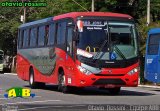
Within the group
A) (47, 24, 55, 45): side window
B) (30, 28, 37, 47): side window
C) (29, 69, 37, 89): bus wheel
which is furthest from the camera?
(29, 69, 37, 89): bus wheel

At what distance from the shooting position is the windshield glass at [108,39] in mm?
21031

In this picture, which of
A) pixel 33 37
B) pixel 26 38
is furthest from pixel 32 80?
pixel 26 38

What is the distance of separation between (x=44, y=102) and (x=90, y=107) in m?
2.40

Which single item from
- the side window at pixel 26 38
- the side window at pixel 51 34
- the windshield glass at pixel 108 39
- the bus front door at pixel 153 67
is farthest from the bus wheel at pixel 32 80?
the windshield glass at pixel 108 39

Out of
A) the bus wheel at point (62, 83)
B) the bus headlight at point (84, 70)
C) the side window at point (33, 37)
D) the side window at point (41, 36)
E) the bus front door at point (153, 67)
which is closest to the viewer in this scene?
the bus headlight at point (84, 70)

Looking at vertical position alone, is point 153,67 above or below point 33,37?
below

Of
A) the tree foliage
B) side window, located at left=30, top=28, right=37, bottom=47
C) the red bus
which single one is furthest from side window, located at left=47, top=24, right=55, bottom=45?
the tree foliage

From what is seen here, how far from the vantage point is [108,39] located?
21203 millimetres

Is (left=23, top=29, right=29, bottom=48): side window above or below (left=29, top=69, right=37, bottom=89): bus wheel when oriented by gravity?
above

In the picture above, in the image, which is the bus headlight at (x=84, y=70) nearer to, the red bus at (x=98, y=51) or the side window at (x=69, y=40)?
the red bus at (x=98, y=51)

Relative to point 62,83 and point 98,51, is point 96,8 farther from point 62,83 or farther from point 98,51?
point 98,51

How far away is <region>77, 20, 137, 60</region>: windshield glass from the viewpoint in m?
21.0

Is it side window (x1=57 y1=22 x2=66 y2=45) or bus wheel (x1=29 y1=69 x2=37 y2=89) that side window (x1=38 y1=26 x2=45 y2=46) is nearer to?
bus wheel (x1=29 y1=69 x2=37 y2=89)

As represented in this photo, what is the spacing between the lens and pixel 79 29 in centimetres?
2111
